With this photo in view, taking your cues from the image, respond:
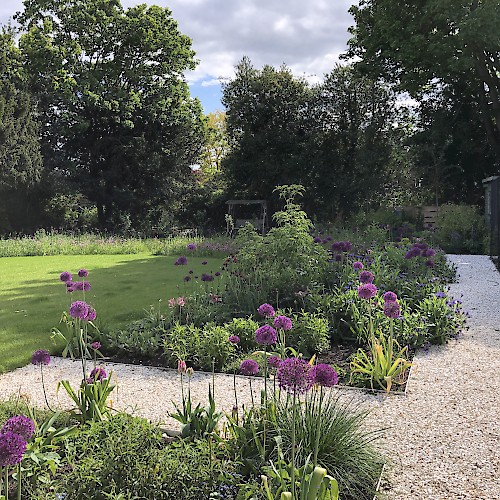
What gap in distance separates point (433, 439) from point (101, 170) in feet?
68.6

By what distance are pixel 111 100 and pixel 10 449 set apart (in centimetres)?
2147

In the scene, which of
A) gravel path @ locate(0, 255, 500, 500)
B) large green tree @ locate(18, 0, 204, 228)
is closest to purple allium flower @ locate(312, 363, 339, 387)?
gravel path @ locate(0, 255, 500, 500)

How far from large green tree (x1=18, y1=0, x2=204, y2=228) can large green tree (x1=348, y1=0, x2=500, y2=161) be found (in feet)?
27.9

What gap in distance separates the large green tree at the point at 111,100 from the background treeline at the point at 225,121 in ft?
0.20

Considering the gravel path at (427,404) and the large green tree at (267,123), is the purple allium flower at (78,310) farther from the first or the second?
the large green tree at (267,123)

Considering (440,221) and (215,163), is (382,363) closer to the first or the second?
(440,221)

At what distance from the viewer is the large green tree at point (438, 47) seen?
14664 mm

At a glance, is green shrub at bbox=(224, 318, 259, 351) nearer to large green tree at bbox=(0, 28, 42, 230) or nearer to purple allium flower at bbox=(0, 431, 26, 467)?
purple allium flower at bbox=(0, 431, 26, 467)

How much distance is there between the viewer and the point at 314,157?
19.6 metres

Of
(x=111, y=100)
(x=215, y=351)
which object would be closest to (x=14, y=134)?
(x=111, y=100)

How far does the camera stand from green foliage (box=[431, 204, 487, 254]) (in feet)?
42.3

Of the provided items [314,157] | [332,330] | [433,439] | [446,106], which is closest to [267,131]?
[314,157]

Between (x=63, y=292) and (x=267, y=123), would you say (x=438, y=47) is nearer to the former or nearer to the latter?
(x=267, y=123)

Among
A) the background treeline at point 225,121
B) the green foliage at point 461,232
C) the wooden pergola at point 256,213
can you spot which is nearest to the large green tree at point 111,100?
the background treeline at point 225,121
